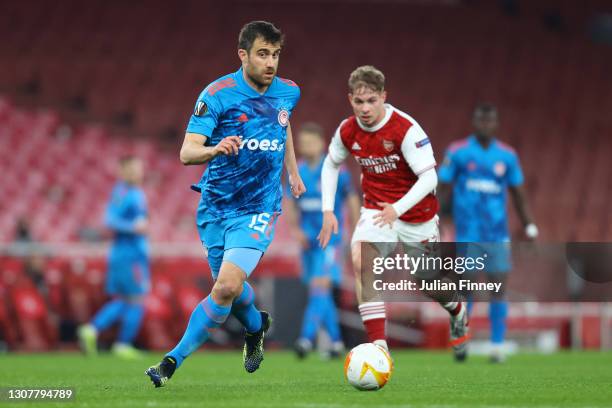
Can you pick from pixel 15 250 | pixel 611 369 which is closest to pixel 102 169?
pixel 15 250

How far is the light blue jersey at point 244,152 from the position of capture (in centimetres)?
614

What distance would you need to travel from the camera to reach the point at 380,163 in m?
7.02

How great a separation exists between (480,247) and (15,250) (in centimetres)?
597

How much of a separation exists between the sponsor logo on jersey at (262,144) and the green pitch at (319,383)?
4.61ft

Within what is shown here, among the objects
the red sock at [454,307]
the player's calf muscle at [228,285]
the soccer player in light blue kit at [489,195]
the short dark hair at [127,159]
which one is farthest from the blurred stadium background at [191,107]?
the player's calf muscle at [228,285]

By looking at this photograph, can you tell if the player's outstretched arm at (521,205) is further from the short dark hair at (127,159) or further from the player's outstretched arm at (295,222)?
the short dark hair at (127,159)

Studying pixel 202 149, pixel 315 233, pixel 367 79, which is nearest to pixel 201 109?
pixel 202 149

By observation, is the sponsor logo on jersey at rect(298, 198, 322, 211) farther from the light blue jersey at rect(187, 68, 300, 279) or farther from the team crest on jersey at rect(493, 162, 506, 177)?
the light blue jersey at rect(187, 68, 300, 279)

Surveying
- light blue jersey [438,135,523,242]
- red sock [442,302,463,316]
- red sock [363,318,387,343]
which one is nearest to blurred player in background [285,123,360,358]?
light blue jersey [438,135,523,242]

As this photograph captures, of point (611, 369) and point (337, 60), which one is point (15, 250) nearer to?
point (611, 369)

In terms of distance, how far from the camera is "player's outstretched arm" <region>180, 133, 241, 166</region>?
5527 millimetres

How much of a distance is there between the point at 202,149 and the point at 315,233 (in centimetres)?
538

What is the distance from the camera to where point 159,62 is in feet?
72.4

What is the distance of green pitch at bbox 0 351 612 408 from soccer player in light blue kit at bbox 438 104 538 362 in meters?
0.83
